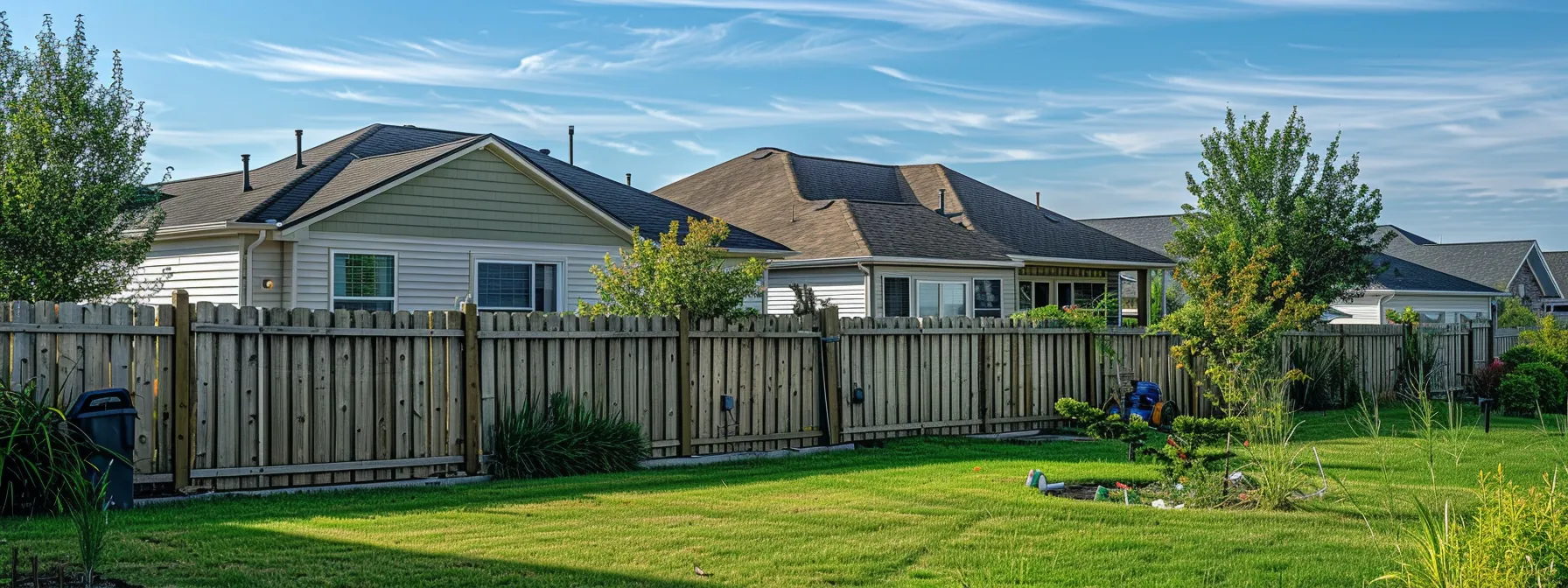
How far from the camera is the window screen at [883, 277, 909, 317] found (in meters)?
26.2

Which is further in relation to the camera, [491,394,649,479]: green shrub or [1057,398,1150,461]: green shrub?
[1057,398,1150,461]: green shrub

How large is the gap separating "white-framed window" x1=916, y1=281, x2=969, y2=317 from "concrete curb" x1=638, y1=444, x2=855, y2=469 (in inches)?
507

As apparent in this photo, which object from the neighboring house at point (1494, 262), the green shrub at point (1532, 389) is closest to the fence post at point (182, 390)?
the green shrub at point (1532, 389)

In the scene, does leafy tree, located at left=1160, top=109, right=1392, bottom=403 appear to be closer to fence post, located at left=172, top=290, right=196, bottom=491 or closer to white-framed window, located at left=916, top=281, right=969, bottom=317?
white-framed window, located at left=916, top=281, right=969, bottom=317

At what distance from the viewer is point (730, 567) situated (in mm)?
7281

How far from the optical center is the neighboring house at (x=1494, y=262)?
48.8 m

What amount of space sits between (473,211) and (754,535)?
11.9 meters

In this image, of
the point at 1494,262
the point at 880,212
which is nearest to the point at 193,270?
the point at 880,212

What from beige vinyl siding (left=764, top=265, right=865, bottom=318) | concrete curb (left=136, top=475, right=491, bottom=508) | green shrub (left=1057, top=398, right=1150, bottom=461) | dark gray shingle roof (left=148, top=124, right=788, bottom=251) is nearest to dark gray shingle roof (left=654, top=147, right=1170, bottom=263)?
beige vinyl siding (left=764, top=265, right=865, bottom=318)

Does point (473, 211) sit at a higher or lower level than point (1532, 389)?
higher

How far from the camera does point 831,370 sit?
14.1 meters

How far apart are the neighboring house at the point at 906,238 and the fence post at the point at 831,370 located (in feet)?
37.0

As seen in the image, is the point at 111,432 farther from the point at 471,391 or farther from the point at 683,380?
the point at 683,380

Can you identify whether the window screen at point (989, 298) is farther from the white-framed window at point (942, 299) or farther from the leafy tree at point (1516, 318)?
the leafy tree at point (1516, 318)
